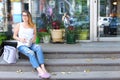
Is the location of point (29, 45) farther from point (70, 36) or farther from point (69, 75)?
point (70, 36)

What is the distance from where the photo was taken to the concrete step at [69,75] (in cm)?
573

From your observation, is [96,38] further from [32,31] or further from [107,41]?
[32,31]

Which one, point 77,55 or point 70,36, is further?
point 70,36

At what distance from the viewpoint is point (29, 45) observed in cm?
617

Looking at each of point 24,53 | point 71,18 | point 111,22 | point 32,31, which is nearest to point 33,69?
point 24,53

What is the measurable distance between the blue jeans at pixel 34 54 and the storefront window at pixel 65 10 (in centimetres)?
225

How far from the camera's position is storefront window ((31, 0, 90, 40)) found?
830 centimetres

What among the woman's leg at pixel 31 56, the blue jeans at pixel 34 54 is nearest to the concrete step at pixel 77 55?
the blue jeans at pixel 34 54

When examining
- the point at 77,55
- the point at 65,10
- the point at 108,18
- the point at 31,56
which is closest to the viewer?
the point at 31,56

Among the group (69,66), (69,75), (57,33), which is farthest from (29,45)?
(57,33)

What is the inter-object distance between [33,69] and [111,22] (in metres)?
3.17

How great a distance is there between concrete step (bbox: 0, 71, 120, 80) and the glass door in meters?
2.47

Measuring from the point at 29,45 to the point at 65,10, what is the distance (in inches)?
96.1

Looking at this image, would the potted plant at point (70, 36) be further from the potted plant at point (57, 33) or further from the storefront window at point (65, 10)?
the storefront window at point (65, 10)
